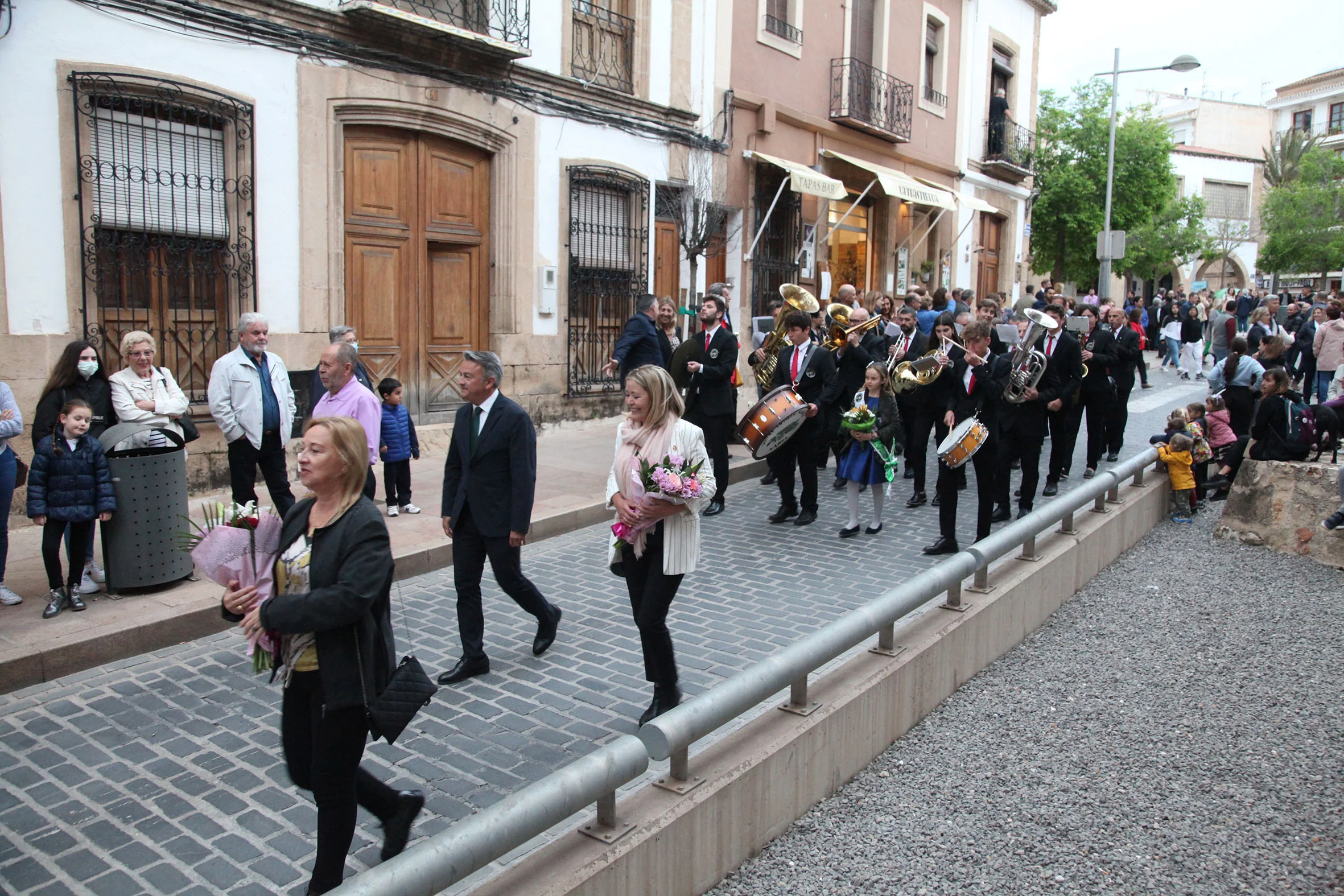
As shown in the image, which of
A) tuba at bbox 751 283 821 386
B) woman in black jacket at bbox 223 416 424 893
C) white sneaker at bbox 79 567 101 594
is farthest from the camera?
tuba at bbox 751 283 821 386

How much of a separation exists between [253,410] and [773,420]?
392 centimetres

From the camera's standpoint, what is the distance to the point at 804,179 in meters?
15.9

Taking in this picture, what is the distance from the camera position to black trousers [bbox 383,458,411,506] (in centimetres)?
857

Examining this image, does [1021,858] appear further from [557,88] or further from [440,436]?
[557,88]

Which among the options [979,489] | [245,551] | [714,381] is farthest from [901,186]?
[245,551]

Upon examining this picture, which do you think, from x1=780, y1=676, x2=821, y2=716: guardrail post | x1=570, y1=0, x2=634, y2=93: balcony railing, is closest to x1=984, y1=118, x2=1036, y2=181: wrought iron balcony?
x1=570, y1=0, x2=634, y2=93: balcony railing

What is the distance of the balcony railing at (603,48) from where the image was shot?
517 inches

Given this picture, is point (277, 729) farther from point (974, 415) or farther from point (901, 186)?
point (901, 186)

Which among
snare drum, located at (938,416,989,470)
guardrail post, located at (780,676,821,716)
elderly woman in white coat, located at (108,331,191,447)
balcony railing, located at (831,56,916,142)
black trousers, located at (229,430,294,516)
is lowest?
guardrail post, located at (780,676,821,716)

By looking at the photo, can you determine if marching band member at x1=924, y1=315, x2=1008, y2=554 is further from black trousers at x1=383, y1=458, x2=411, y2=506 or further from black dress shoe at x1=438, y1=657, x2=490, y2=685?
black trousers at x1=383, y1=458, x2=411, y2=506

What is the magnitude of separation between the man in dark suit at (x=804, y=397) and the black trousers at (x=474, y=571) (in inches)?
154

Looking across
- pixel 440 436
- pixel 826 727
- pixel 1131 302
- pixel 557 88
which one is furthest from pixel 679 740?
pixel 1131 302

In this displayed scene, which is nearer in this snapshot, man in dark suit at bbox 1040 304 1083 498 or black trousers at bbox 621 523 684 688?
black trousers at bbox 621 523 684 688

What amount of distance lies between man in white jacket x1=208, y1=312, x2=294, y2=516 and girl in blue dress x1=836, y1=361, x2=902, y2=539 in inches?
176
